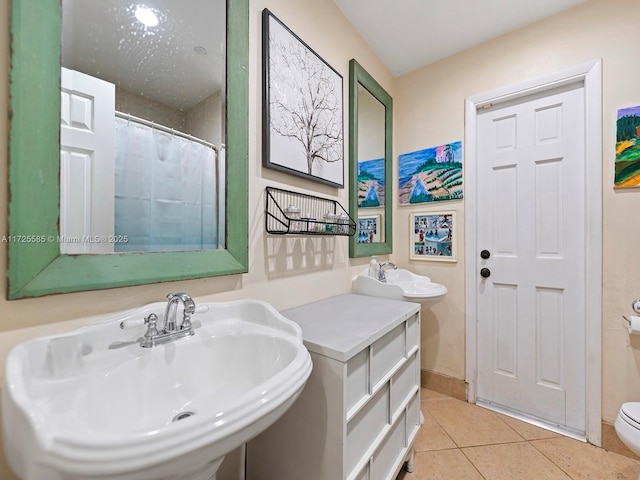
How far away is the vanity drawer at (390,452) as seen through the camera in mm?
1073

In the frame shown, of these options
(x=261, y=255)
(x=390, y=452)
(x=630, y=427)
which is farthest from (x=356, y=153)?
(x=630, y=427)

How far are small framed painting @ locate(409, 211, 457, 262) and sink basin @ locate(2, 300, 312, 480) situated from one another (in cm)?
156

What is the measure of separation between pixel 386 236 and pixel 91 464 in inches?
78.4

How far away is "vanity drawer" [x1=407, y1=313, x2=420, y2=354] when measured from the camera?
131 centimetres

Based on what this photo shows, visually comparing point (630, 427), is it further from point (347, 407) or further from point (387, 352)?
point (347, 407)

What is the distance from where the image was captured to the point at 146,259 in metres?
0.83

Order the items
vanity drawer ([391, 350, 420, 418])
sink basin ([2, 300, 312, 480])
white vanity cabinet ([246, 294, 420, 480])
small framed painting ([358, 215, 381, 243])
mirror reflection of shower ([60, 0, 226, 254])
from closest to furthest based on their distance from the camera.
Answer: sink basin ([2, 300, 312, 480]) → mirror reflection of shower ([60, 0, 226, 254]) → white vanity cabinet ([246, 294, 420, 480]) → vanity drawer ([391, 350, 420, 418]) → small framed painting ([358, 215, 381, 243])

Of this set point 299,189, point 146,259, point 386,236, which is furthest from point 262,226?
point 386,236

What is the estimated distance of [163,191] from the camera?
91 centimetres

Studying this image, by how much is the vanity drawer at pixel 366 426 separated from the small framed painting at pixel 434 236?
1240mm

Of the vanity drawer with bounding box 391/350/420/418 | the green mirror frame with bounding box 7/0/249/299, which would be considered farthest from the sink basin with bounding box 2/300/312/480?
the vanity drawer with bounding box 391/350/420/418

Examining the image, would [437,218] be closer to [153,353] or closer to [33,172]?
[153,353]

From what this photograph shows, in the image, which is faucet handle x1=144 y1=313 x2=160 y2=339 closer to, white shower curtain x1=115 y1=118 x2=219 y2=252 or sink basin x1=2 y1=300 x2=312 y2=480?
sink basin x1=2 y1=300 x2=312 y2=480

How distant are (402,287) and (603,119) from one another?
1458mm
